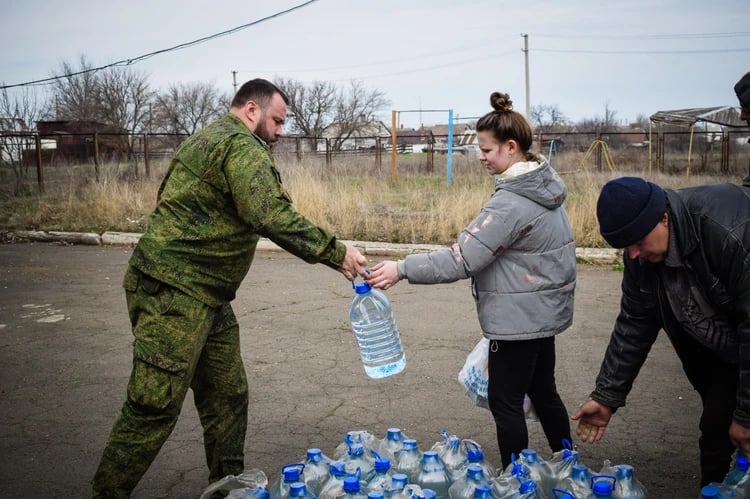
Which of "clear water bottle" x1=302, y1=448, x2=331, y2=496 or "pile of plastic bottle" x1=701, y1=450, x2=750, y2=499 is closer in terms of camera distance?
"pile of plastic bottle" x1=701, y1=450, x2=750, y2=499

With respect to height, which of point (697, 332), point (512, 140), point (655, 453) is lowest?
point (655, 453)

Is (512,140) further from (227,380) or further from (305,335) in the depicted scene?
(305,335)

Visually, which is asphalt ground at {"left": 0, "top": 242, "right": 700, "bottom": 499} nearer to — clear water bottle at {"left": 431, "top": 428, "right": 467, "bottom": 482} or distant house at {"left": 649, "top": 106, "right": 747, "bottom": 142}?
clear water bottle at {"left": 431, "top": 428, "right": 467, "bottom": 482}

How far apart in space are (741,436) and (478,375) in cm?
134

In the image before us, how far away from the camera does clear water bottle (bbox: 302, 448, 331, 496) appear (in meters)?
3.12

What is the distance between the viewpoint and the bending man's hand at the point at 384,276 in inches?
142

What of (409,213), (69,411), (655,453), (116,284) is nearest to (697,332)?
(655,453)

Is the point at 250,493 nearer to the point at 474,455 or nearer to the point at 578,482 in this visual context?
the point at 474,455

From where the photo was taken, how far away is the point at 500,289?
11.3 feet

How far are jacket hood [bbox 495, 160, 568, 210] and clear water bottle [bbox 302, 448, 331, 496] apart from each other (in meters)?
1.53

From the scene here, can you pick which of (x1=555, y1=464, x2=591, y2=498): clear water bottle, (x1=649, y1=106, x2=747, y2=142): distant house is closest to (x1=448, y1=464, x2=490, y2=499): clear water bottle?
(x1=555, y1=464, x2=591, y2=498): clear water bottle

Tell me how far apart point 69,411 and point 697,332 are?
13.8 feet

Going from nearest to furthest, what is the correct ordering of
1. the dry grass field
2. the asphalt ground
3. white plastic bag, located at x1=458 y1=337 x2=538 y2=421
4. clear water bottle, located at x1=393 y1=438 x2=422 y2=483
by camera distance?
clear water bottle, located at x1=393 y1=438 x2=422 y2=483
white plastic bag, located at x1=458 y1=337 x2=538 y2=421
the asphalt ground
the dry grass field

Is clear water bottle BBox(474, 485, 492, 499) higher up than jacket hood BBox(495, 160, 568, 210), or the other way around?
jacket hood BBox(495, 160, 568, 210)
